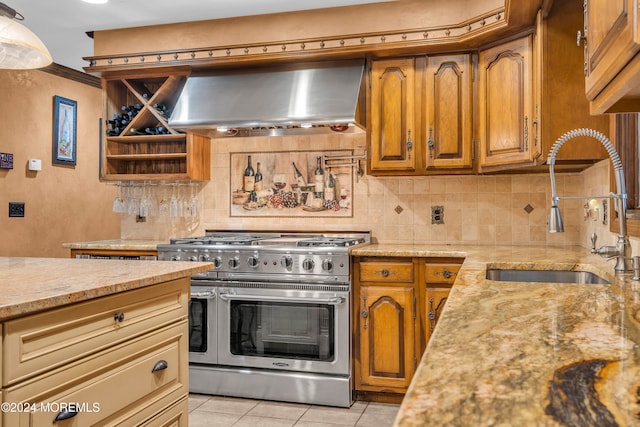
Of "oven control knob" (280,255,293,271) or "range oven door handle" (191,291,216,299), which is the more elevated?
"oven control knob" (280,255,293,271)

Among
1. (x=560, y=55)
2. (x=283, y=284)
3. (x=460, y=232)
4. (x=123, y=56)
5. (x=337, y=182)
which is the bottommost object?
(x=283, y=284)

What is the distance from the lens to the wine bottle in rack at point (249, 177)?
4.06 metres

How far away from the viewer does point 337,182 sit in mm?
3896

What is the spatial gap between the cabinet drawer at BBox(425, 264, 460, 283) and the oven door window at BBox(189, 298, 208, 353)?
1415mm

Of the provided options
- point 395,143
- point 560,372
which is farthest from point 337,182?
point 560,372

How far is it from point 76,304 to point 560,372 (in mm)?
1306

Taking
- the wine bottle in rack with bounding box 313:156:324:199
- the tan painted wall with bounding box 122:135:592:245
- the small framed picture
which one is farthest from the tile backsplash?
the small framed picture

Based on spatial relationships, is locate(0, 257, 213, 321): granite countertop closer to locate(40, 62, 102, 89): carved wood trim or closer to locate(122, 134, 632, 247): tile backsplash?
locate(122, 134, 632, 247): tile backsplash

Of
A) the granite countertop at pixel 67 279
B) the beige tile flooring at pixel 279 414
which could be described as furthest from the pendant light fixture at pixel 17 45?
the beige tile flooring at pixel 279 414

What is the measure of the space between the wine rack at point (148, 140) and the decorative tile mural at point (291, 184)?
0.31 meters

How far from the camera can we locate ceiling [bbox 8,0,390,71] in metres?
3.47

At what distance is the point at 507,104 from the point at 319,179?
4.61ft

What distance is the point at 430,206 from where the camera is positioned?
376cm

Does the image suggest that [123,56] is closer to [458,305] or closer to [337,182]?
[337,182]
